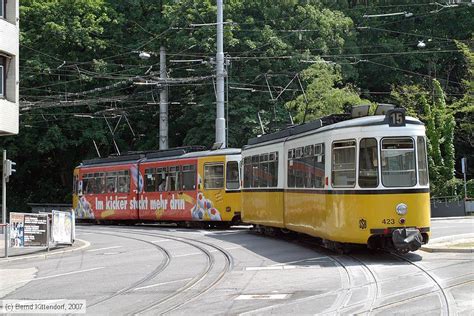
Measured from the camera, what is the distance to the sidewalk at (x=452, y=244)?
16.4 m

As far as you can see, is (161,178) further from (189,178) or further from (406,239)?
(406,239)

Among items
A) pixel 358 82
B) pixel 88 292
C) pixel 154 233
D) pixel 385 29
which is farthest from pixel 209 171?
pixel 385 29

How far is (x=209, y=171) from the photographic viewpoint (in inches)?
1085

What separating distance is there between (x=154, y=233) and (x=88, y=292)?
1482 centimetres

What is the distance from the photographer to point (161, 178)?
30672 mm

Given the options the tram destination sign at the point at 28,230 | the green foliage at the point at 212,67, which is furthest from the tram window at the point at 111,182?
the tram destination sign at the point at 28,230

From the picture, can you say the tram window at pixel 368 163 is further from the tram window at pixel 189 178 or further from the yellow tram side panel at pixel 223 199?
the tram window at pixel 189 178

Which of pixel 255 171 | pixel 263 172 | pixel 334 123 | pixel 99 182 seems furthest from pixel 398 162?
pixel 99 182

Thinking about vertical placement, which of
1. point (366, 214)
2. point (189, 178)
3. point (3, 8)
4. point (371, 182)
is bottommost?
point (366, 214)

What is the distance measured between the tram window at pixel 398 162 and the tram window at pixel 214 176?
41.0ft

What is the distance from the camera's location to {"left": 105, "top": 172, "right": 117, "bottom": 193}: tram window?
112 feet

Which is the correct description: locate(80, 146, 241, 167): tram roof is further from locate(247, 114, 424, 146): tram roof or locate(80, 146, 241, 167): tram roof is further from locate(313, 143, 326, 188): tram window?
locate(313, 143, 326, 188): tram window

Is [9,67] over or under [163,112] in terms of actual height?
under

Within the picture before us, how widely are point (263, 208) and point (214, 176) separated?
561 cm
